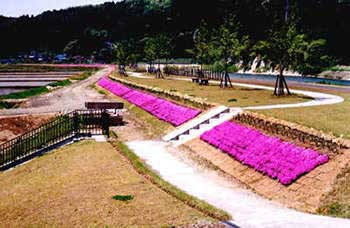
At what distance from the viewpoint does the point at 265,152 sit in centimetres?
2202

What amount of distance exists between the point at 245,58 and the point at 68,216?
88684 millimetres

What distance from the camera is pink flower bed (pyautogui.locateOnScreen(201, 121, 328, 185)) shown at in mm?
18781

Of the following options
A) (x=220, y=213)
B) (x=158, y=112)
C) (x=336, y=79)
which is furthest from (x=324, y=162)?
(x=336, y=79)

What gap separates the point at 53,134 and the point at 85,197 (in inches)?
581

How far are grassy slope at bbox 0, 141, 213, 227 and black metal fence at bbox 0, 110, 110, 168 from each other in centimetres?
307

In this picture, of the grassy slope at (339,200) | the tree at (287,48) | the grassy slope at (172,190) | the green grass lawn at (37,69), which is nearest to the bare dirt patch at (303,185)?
A: the grassy slope at (339,200)

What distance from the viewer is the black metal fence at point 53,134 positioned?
28828mm

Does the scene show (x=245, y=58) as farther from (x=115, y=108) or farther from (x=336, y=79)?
(x=115, y=108)

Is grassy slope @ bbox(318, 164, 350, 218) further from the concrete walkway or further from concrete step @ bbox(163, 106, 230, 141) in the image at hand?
concrete step @ bbox(163, 106, 230, 141)

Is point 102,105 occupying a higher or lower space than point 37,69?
higher

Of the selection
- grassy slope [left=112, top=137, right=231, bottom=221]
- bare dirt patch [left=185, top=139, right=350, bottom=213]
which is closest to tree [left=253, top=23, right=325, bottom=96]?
grassy slope [left=112, top=137, right=231, bottom=221]

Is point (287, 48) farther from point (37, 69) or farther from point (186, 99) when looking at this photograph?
point (37, 69)

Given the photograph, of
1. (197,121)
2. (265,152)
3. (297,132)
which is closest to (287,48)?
(197,121)

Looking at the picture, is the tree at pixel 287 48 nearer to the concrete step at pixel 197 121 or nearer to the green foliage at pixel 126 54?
the concrete step at pixel 197 121
